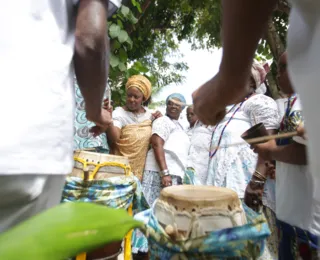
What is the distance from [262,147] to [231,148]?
742mm

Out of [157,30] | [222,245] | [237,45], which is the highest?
[157,30]

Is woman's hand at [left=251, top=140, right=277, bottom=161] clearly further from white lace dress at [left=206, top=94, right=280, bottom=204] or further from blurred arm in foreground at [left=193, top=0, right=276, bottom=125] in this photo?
blurred arm in foreground at [left=193, top=0, right=276, bottom=125]

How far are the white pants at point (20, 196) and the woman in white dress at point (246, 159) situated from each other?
1769 millimetres

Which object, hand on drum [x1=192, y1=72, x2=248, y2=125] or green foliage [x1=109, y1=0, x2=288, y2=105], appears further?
green foliage [x1=109, y1=0, x2=288, y2=105]

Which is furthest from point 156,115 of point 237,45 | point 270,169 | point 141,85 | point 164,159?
point 237,45

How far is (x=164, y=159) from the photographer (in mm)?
3641

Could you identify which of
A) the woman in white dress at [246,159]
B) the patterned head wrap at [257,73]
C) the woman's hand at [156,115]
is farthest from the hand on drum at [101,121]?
the woman's hand at [156,115]

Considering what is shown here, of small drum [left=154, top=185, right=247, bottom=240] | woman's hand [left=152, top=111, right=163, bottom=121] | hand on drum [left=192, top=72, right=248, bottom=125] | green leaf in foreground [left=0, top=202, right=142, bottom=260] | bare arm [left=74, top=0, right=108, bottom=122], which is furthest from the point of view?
woman's hand [left=152, top=111, right=163, bottom=121]

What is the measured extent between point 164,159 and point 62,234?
3416 mm

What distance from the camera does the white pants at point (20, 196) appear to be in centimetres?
86

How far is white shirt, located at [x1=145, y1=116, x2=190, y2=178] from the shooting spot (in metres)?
3.72

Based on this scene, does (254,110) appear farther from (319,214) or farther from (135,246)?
(135,246)

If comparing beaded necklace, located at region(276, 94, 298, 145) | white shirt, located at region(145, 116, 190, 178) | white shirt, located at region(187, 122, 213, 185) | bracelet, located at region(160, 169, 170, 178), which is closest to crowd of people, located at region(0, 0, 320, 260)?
beaded necklace, located at region(276, 94, 298, 145)

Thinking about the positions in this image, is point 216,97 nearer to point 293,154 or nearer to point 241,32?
point 241,32
